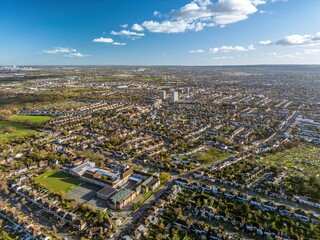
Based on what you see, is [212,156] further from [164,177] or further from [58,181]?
[58,181]

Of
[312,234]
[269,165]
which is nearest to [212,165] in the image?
[269,165]

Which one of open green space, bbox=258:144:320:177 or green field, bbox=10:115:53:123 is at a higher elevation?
green field, bbox=10:115:53:123

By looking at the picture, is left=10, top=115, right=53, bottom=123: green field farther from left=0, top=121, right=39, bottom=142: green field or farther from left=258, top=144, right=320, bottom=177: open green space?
left=258, top=144, right=320, bottom=177: open green space

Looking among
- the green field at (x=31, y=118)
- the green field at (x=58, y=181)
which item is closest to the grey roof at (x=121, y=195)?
the green field at (x=58, y=181)

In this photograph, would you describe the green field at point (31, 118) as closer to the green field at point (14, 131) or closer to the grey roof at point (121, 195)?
the green field at point (14, 131)

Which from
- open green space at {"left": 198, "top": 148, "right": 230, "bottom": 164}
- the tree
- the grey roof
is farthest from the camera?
open green space at {"left": 198, "top": 148, "right": 230, "bottom": 164}

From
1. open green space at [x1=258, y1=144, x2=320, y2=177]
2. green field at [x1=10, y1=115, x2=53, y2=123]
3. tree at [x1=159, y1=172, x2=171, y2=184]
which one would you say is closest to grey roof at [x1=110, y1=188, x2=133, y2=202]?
tree at [x1=159, y1=172, x2=171, y2=184]
